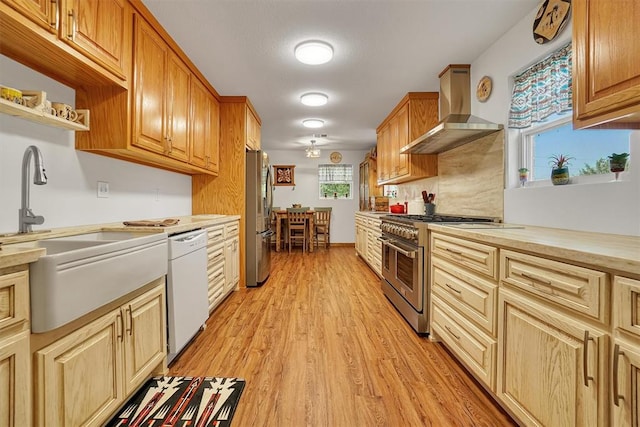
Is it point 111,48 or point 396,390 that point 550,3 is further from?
point 111,48

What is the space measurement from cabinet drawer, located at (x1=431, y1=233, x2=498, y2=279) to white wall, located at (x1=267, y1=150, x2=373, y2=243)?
4966 millimetres

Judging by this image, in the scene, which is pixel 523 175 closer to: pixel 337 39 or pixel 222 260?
pixel 337 39

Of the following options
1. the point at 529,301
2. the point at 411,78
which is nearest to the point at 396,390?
the point at 529,301

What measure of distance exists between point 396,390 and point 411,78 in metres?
2.90

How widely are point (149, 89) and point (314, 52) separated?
1332 millimetres

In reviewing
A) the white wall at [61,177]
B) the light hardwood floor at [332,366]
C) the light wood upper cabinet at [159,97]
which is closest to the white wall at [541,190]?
the light hardwood floor at [332,366]

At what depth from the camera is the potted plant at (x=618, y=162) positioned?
55.9 inches

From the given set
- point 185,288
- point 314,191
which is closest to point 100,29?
point 185,288

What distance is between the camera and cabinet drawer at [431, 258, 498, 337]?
1419 mm

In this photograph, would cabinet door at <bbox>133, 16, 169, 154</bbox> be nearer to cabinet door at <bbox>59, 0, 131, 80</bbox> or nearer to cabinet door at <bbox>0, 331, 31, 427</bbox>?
cabinet door at <bbox>59, 0, 131, 80</bbox>

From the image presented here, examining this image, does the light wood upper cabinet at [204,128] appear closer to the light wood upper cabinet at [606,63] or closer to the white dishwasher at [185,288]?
the white dishwasher at [185,288]

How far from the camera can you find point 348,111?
162 inches

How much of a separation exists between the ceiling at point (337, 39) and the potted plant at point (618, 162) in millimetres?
1193

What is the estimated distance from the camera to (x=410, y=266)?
2404 mm
